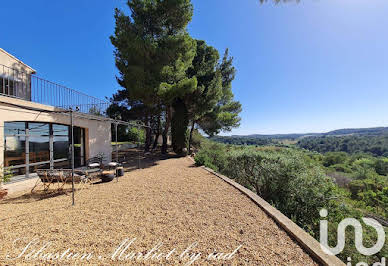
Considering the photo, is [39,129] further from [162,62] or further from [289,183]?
[289,183]

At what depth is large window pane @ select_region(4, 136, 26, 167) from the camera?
4801 millimetres

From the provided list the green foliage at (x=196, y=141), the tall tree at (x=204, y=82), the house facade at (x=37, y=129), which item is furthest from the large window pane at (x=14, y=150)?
the green foliage at (x=196, y=141)

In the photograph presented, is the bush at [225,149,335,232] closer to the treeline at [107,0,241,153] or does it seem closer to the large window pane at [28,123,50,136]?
the treeline at [107,0,241,153]

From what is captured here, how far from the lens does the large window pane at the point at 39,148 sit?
5582 mm

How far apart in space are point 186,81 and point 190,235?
9.10m

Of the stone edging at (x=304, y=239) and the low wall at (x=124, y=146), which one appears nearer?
the stone edging at (x=304, y=239)

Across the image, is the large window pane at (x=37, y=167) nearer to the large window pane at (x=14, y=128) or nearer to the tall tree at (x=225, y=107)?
the large window pane at (x=14, y=128)

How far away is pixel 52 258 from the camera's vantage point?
2.09 meters

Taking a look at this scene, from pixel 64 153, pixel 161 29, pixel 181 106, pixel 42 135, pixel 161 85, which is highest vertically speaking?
pixel 161 29

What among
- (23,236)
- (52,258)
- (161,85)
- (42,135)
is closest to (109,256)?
(52,258)

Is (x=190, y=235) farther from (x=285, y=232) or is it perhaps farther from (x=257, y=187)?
(x=257, y=187)

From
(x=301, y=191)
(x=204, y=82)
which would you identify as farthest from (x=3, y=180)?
(x=204, y=82)

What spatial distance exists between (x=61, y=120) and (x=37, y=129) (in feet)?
2.59

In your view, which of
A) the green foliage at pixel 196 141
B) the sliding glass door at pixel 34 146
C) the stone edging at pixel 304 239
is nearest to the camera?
the stone edging at pixel 304 239
